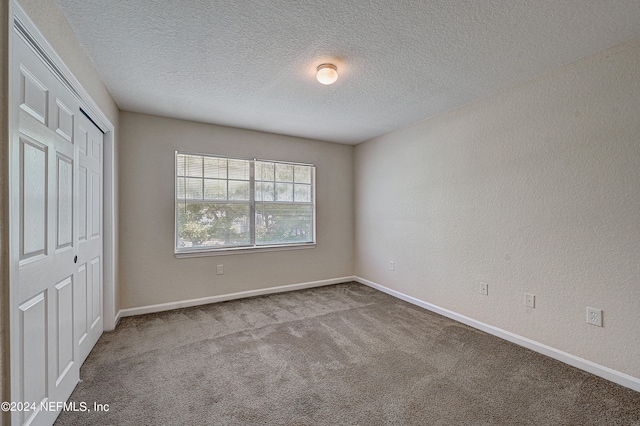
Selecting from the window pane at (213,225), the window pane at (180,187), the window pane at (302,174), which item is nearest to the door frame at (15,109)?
the window pane at (180,187)

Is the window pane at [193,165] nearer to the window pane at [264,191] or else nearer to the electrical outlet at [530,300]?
the window pane at [264,191]

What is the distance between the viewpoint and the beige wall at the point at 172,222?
3.29 meters

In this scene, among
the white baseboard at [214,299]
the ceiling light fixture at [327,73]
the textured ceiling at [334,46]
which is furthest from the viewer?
the white baseboard at [214,299]

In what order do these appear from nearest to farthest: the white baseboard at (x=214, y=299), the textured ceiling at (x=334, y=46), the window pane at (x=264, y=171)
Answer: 1. the textured ceiling at (x=334, y=46)
2. the white baseboard at (x=214, y=299)
3. the window pane at (x=264, y=171)

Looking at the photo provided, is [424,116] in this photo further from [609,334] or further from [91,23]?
[91,23]

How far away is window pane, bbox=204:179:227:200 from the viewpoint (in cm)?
374

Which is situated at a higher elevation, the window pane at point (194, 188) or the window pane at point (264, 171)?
the window pane at point (264, 171)

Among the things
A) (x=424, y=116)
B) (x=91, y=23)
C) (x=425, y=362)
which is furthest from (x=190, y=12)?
(x=425, y=362)

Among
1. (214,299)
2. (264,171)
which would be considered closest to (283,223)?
(264,171)

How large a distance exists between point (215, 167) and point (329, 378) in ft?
9.70

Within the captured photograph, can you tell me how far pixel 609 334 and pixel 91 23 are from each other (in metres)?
4.22

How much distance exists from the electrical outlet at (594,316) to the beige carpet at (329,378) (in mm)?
392

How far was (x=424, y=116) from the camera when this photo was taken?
3445 mm

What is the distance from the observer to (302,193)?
178 inches
